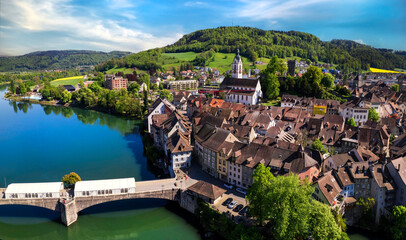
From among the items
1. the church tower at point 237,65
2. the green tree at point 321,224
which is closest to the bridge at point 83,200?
the green tree at point 321,224

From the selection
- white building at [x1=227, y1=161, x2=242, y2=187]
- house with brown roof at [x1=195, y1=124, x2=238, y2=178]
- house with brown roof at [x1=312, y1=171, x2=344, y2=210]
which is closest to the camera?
house with brown roof at [x1=312, y1=171, x2=344, y2=210]

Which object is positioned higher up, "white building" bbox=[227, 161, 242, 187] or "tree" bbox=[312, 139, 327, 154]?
"tree" bbox=[312, 139, 327, 154]

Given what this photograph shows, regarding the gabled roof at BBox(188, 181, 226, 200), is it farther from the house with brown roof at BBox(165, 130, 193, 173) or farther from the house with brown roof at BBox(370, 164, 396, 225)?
the house with brown roof at BBox(370, 164, 396, 225)

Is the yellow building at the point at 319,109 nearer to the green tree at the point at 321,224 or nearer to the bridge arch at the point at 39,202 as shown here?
the green tree at the point at 321,224

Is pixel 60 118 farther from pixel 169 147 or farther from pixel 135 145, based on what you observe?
pixel 169 147

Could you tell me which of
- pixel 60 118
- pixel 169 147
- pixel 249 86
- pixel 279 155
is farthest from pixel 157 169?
Result: pixel 60 118

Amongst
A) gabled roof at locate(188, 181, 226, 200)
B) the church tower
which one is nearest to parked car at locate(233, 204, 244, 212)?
gabled roof at locate(188, 181, 226, 200)
